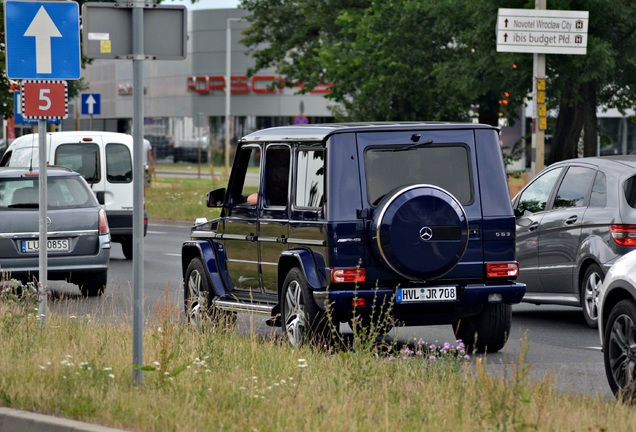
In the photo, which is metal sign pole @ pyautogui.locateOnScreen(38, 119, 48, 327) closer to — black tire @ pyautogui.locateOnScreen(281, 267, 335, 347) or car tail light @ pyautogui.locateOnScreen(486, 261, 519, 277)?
black tire @ pyautogui.locateOnScreen(281, 267, 335, 347)

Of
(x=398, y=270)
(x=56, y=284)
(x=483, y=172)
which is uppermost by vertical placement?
(x=483, y=172)

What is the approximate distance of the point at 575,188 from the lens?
47.8ft

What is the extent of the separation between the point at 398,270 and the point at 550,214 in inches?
152

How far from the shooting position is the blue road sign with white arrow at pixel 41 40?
12.0 m

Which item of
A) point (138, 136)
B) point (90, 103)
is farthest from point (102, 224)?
point (90, 103)

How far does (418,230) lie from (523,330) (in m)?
3.49

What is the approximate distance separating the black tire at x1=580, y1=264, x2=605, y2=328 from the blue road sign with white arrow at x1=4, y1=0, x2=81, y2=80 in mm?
5238

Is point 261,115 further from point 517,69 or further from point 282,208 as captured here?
point 282,208

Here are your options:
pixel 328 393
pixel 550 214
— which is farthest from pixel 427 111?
pixel 328 393

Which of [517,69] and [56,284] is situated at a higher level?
[517,69]

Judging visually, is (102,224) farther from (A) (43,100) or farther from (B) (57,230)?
(A) (43,100)

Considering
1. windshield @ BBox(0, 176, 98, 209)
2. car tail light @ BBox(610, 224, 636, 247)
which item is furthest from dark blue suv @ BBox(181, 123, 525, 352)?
windshield @ BBox(0, 176, 98, 209)

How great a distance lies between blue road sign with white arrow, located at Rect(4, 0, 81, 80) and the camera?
1196cm

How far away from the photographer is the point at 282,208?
41.2ft
